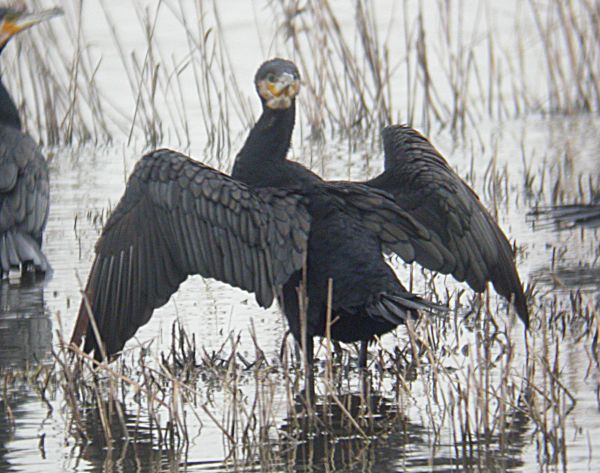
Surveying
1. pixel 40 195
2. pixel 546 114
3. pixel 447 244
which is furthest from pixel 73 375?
pixel 546 114

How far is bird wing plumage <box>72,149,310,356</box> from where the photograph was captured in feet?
18.3

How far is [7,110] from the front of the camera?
8648 millimetres

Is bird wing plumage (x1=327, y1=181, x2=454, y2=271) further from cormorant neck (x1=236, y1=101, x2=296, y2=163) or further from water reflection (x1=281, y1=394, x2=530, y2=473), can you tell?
water reflection (x1=281, y1=394, x2=530, y2=473)

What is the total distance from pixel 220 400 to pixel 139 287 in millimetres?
525

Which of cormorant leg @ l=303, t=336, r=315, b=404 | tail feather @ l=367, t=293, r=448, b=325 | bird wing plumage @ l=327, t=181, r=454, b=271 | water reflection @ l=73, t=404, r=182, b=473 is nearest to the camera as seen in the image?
water reflection @ l=73, t=404, r=182, b=473

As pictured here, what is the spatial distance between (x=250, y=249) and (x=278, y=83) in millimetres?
825

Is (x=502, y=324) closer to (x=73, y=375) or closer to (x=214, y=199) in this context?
(x=214, y=199)

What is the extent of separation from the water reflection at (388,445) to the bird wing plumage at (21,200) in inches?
124

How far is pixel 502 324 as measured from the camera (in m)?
6.51

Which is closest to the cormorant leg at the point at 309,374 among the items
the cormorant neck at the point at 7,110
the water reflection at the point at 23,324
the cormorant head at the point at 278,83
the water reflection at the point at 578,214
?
the cormorant head at the point at 278,83

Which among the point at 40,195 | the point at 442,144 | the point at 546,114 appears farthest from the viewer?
the point at 546,114

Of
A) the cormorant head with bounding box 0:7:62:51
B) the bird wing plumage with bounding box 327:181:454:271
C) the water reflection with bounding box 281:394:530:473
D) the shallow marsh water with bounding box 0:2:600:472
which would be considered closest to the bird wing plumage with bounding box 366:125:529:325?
the bird wing plumage with bounding box 327:181:454:271

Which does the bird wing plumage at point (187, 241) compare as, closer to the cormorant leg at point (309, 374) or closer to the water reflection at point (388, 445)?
the cormorant leg at point (309, 374)

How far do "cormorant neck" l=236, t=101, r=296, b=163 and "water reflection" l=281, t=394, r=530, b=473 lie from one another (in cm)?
116
